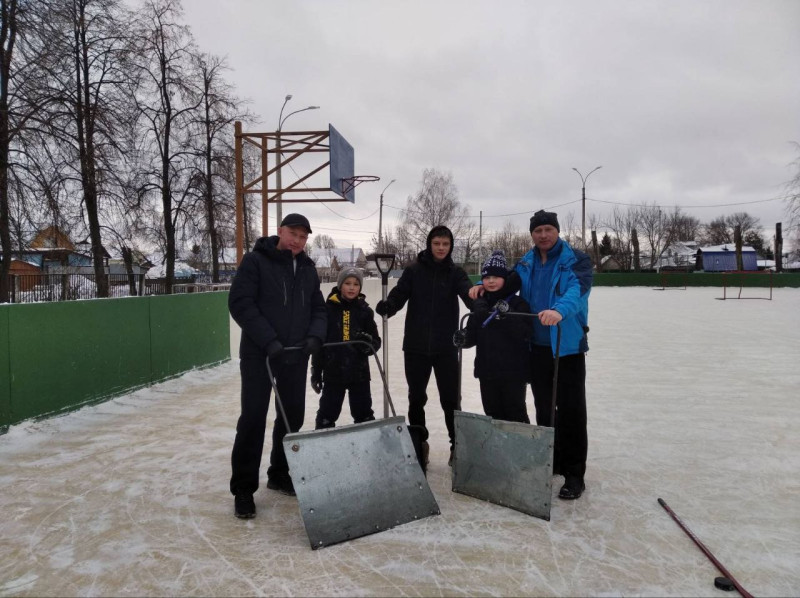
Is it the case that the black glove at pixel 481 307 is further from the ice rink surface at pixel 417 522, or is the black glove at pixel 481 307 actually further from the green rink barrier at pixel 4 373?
the green rink barrier at pixel 4 373

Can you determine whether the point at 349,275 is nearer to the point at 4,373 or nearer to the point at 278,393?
the point at 278,393

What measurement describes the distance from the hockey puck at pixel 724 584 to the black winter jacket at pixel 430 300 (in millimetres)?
1786

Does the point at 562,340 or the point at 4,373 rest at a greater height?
the point at 562,340

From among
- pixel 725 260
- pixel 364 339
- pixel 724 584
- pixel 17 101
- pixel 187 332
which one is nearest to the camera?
pixel 724 584

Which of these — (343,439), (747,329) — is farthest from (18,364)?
(747,329)

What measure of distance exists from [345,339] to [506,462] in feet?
4.03

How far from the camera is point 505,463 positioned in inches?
119

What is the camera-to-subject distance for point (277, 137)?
13039mm

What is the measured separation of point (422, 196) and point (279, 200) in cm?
2980

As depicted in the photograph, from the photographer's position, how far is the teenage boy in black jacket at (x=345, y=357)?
3.46 m

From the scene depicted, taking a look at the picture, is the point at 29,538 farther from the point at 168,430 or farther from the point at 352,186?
the point at 352,186

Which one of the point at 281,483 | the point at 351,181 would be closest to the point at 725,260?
the point at 351,181

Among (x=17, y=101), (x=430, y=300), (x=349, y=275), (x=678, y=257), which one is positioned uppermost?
(x=17, y=101)

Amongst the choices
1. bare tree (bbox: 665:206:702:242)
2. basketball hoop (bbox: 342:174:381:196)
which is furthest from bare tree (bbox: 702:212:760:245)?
basketball hoop (bbox: 342:174:381:196)
